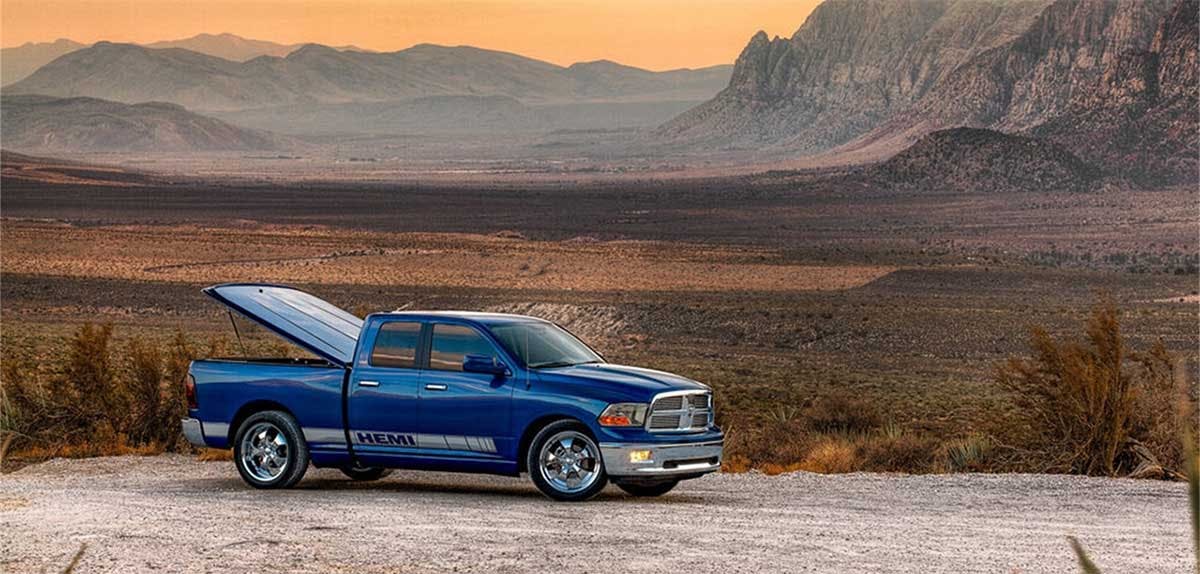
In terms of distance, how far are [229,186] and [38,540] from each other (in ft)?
536

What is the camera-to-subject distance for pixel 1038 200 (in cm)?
15750

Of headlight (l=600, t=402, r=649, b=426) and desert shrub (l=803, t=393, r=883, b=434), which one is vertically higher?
headlight (l=600, t=402, r=649, b=426)

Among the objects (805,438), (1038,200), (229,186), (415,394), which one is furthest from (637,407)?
(229,186)

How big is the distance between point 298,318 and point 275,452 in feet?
4.23

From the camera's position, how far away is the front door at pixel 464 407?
54.3ft

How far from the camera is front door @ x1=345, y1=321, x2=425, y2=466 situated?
1684cm

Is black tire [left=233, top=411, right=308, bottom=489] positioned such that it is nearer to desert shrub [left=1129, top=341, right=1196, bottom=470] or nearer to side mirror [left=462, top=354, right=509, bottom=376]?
side mirror [left=462, top=354, right=509, bottom=376]

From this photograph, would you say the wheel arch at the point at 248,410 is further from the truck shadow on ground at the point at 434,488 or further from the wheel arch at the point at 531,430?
the wheel arch at the point at 531,430

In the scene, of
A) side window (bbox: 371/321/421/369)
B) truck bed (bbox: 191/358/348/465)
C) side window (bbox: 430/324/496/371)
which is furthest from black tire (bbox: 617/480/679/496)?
truck bed (bbox: 191/358/348/465)

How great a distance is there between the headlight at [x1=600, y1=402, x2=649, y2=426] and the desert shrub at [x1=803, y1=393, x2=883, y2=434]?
20.1m

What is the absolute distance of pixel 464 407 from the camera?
54.8 ft

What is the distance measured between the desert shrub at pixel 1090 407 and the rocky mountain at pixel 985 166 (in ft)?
487

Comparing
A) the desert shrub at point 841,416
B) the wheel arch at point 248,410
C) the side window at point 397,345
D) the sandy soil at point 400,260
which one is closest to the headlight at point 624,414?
the side window at point 397,345

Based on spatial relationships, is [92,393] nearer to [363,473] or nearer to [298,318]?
[363,473]
